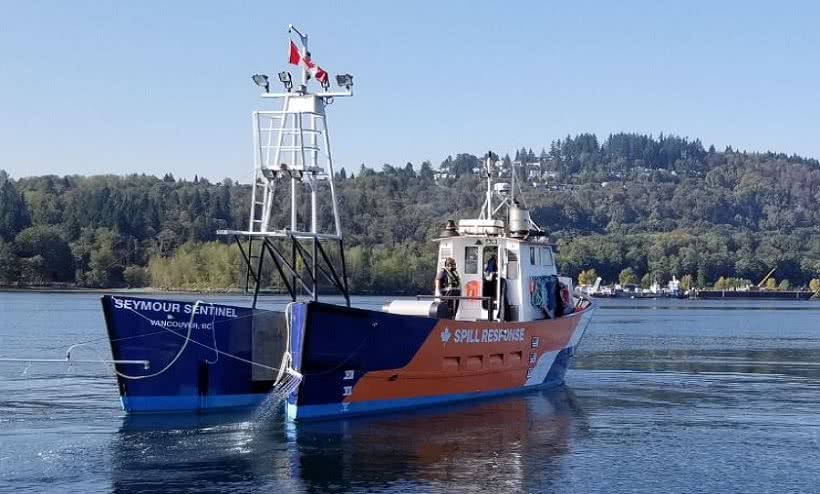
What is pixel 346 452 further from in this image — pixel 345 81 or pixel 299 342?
pixel 345 81

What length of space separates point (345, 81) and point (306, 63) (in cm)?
109

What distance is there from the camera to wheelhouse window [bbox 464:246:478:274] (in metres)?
36.4

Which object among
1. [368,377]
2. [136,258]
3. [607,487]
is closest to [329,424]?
[368,377]

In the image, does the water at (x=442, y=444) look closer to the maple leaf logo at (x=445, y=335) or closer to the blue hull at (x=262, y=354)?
the blue hull at (x=262, y=354)

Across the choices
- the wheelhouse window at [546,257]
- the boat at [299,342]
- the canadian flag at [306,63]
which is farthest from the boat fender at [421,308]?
the canadian flag at [306,63]

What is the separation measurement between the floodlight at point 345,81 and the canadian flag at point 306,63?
0.38 m

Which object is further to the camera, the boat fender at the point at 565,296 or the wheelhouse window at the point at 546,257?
the boat fender at the point at 565,296

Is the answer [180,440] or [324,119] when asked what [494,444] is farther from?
[324,119]

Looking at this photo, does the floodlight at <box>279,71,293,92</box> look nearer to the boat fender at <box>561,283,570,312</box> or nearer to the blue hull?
the blue hull

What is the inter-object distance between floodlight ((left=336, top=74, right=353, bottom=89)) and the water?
331 inches

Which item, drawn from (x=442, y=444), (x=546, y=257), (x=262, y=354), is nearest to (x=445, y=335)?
(x=442, y=444)

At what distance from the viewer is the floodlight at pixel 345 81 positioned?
2994cm

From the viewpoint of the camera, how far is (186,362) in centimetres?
2952

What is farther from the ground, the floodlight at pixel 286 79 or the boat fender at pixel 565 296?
the floodlight at pixel 286 79
